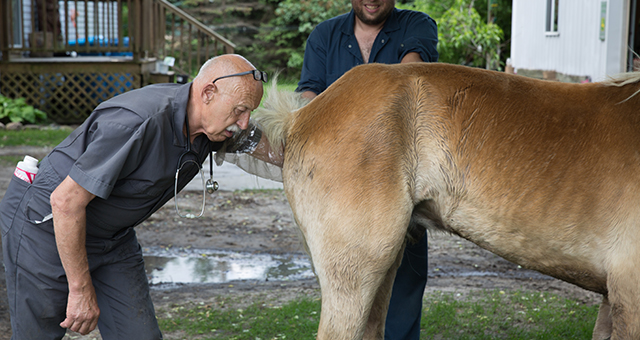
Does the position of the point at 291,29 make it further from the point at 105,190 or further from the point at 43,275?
the point at 105,190

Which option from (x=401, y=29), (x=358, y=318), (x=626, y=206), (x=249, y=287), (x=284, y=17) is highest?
(x=284, y=17)

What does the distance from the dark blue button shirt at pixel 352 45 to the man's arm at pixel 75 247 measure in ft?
4.98

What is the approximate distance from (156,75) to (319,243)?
12836mm

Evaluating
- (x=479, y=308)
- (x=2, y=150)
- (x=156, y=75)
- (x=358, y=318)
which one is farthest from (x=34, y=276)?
(x=156, y=75)

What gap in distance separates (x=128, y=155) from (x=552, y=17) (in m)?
12.4

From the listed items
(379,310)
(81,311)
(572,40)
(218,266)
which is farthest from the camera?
(572,40)

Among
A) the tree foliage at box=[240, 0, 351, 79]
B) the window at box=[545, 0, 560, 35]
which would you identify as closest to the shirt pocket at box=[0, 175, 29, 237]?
the window at box=[545, 0, 560, 35]

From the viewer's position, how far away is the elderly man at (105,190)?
2318 mm

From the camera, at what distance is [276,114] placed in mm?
2768

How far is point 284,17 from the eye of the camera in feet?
92.5

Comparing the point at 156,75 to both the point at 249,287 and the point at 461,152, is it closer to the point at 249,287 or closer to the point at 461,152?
the point at 249,287

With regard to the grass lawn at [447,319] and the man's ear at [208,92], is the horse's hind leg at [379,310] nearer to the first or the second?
the grass lawn at [447,319]

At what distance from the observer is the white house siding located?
28.8ft

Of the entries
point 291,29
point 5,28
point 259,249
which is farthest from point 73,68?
point 291,29
